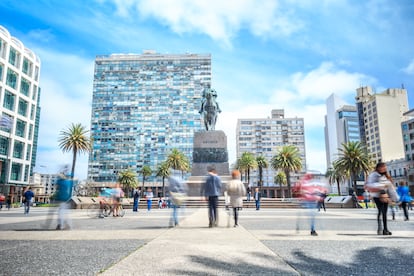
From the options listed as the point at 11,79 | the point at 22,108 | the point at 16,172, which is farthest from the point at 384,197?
the point at 22,108

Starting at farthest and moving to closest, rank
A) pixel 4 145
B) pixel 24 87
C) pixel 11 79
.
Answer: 1. pixel 24 87
2. pixel 11 79
3. pixel 4 145

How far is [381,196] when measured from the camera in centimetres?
734

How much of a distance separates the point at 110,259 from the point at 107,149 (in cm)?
11044

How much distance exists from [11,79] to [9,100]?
11.2 feet

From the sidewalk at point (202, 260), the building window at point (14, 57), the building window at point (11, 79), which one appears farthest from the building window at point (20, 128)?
the sidewalk at point (202, 260)

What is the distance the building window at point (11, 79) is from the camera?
48.0 m

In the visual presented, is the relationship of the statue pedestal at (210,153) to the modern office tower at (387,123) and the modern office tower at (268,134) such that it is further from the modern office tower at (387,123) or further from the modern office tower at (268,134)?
the modern office tower at (268,134)

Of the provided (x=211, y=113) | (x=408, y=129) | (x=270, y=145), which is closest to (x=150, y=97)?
(x=270, y=145)

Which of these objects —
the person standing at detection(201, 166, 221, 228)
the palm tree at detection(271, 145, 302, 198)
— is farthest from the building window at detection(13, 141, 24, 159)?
the person standing at detection(201, 166, 221, 228)

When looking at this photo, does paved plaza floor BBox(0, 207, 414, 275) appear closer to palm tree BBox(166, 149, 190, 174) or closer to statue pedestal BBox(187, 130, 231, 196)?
statue pedestal BBox(187, 130, 231, 196)

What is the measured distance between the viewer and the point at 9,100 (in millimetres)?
48438

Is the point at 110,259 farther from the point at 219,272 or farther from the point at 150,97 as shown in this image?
the point at 150,97

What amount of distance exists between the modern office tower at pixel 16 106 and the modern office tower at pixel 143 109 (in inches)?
2143

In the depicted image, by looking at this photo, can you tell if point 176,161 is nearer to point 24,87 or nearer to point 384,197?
point 24,87
